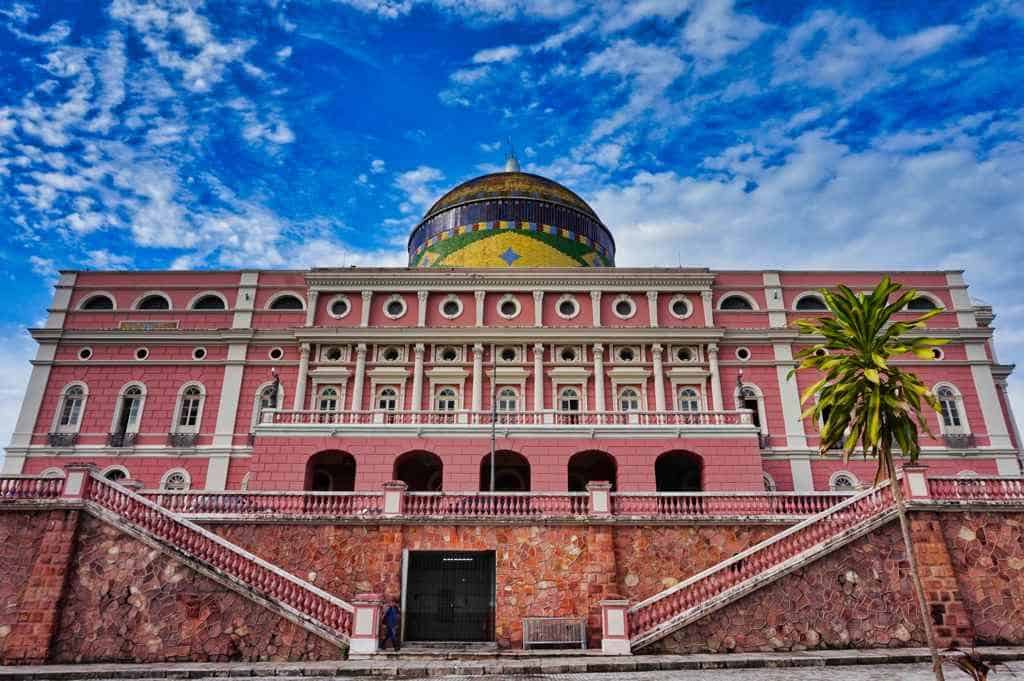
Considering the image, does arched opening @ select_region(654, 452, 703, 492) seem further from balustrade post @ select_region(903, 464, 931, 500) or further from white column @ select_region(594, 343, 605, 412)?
balustrade post @ select_region(903, 464, 931, 500)

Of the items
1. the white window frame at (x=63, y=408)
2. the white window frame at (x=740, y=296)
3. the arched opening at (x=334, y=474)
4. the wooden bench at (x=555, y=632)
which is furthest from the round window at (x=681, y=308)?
the white window frame at (x=63, y=408)

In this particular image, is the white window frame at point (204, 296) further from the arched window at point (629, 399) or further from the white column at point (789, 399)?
the white column at point (789, 399)

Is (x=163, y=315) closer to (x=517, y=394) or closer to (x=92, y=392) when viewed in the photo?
(x=92, y=392)

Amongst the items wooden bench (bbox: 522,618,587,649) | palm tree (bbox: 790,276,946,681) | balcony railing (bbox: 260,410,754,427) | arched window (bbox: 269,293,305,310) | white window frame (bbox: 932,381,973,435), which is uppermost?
arched window (bbox: 269,293,305,310)

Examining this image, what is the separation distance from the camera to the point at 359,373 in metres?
30.7

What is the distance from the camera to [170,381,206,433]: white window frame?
30250 millimetres

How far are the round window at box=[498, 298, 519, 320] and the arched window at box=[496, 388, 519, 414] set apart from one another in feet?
12.3

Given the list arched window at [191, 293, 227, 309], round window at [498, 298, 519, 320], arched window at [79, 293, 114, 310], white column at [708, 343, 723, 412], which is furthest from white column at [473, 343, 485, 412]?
arched window at [79, 293, 114, 310]

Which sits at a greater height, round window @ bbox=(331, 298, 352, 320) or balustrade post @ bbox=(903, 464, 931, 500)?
round window @ bbox=(331, 298, 352, 320)

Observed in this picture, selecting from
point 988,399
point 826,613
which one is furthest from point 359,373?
point 988,399

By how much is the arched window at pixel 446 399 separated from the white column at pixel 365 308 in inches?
191

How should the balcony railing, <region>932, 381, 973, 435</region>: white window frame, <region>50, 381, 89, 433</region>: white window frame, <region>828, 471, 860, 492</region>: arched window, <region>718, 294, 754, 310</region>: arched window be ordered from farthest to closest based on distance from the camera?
<region>718, 294, 754, 310</region>: arched window
<region>50, 381, 89, 433</region>: white window frame
<region>932, 381, 973, 435</region>: white window frame
<region>828, 471, 860, 492</region>: arched window
the balcony railing

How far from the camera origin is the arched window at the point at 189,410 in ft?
99.5

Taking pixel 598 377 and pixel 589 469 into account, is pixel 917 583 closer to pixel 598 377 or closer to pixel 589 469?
pixel 589 469
